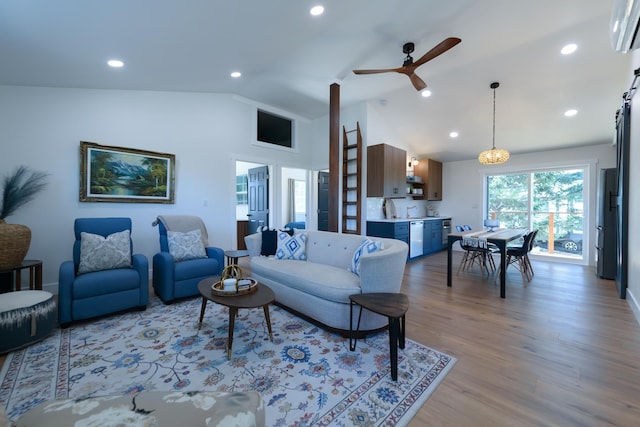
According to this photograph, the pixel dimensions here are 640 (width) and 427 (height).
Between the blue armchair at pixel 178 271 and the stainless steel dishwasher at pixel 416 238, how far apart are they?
3.78 metres

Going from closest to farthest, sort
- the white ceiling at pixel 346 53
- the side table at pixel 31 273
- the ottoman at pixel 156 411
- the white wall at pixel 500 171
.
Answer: the ottoman at pixel 156 411 → the white ceiling at pixel 346 53 → the side table at pixel 31 273 → the white wall at pixel 500 171

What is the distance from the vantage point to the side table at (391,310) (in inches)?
68.1

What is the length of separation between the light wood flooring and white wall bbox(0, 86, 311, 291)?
6.87 feet

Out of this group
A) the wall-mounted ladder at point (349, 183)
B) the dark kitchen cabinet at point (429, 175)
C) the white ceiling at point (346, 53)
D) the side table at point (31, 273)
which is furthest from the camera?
the dark kitchen cabinet at point (429, 175)

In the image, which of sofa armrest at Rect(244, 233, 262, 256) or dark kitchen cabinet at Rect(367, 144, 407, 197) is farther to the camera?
dark kitchen cabinet at Rect(367, 144, 407, 197)

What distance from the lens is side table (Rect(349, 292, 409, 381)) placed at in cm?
173

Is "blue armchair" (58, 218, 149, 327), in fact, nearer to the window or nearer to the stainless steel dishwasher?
the window

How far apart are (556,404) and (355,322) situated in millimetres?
1313

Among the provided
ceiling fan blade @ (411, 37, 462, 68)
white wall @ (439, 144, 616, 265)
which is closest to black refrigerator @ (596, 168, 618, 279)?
white wall @ (439, 144, 616, 265)

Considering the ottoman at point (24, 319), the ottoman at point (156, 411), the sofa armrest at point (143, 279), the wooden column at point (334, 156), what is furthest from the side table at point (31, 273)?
the wooden column at point (334, 156)

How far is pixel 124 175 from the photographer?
3.83 m

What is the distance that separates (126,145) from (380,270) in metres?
3.98

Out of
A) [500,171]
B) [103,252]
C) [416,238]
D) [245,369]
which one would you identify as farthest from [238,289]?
[500,171]

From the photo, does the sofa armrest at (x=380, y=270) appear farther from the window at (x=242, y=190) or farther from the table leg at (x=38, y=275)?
the window at (x=242, y=190)
